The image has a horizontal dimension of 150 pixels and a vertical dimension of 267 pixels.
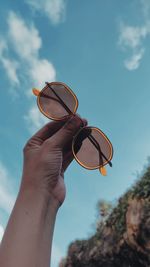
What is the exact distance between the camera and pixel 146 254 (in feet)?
28.2

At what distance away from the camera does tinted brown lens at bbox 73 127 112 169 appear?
57.4 inches

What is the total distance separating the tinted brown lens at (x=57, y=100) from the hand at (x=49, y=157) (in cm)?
26

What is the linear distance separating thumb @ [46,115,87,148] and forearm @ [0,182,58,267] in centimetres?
20

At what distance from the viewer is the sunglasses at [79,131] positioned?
146 cm

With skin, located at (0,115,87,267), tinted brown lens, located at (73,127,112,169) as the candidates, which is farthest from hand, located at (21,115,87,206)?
tinted brown lens, located at (73,127,112,169)

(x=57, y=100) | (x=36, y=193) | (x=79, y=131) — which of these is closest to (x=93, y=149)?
(x=79, y=131)

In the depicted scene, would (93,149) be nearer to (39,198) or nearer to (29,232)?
(39,198)

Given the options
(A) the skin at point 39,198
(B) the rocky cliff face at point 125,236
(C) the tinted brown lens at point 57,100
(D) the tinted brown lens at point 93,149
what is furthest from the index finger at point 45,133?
(B) the rocky cliff face at point 125,236

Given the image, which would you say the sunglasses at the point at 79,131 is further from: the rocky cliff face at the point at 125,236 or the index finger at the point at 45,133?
the rocky cliff face at the point at 125,236

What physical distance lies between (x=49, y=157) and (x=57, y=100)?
0.55 meters

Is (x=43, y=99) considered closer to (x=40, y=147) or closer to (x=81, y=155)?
(x=81, y=155)

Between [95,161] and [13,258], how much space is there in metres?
0.68

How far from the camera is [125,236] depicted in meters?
9.41

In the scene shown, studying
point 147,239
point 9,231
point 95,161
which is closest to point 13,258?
point 9,231
